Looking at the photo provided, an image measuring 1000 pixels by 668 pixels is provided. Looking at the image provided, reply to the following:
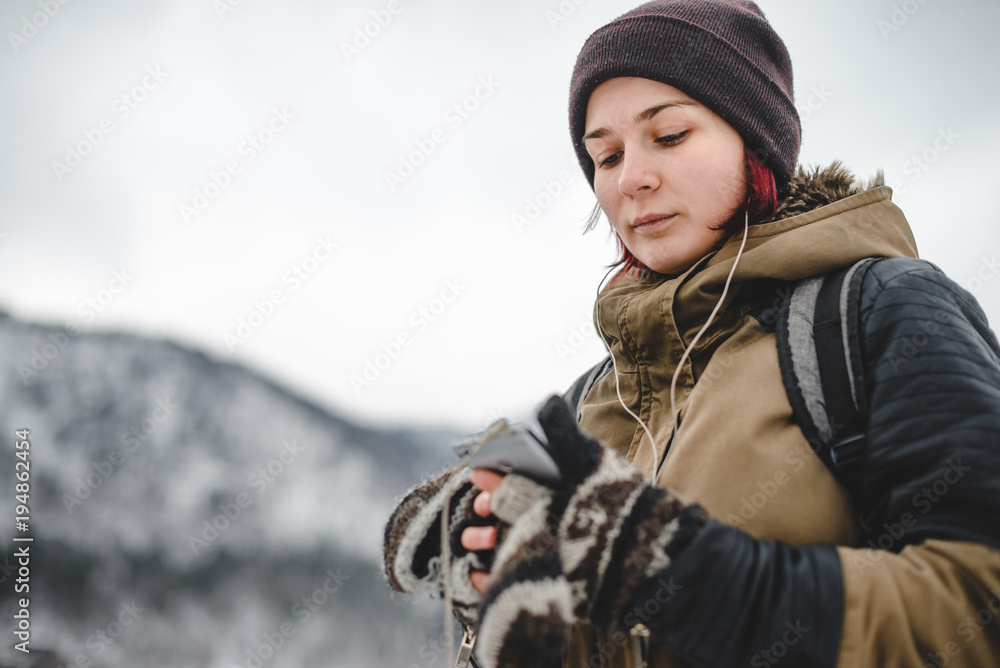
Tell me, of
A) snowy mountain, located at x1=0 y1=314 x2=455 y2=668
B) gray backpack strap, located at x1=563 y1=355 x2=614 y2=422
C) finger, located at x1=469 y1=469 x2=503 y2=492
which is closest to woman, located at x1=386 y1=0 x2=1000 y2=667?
finger, located at x1=469 y1=469 x2=503 y2=492

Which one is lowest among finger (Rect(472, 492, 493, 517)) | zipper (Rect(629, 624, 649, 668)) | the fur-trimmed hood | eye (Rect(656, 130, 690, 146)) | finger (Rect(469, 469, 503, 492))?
finger (Rect(472, 492, 493, 517))

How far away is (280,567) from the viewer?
3982 millimetres

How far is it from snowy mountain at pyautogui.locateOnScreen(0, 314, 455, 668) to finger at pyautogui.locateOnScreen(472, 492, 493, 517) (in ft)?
9.40

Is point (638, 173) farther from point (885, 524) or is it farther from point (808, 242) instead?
point (885, 524)

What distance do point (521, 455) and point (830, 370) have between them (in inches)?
22.8

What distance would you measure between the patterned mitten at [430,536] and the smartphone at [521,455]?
0.62 feet

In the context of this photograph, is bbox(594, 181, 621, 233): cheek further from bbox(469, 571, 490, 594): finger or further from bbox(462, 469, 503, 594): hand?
bbox(469, 571, 490, 594): finger

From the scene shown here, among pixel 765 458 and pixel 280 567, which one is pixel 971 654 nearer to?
pixel 765 458

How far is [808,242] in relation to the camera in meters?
1.01

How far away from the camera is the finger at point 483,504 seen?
2.97 ft

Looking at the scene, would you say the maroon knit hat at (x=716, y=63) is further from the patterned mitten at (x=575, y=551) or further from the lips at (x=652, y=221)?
the patterned mitten at (x=575, y=551)

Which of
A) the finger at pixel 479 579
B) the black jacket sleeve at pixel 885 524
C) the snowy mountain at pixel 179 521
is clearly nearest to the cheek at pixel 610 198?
the black jacket sleeve at pixel 885 524

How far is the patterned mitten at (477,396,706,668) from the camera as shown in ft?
2.22

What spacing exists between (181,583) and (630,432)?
406cm
